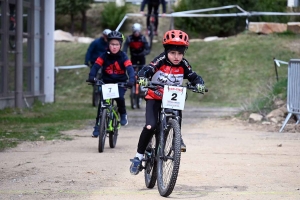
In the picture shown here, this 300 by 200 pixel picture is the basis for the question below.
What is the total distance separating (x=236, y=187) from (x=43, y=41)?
13450 millimetres

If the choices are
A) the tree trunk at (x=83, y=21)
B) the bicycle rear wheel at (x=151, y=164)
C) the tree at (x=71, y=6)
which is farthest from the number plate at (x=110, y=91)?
the tree trunk at (x=83, y=21)

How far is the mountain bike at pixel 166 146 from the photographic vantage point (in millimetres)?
7780

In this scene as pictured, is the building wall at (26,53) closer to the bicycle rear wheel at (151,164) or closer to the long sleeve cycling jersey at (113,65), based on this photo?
the long sleeve cycling jersey at (113,65)

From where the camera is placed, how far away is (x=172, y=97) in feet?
26.5

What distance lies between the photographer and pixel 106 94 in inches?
474

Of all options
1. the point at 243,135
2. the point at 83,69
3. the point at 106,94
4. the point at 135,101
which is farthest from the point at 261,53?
the point at 106,94

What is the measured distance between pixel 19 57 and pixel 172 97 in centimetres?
1091

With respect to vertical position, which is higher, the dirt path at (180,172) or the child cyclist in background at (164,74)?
the child cyclist in background at (164,74)

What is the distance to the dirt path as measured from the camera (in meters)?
8.07

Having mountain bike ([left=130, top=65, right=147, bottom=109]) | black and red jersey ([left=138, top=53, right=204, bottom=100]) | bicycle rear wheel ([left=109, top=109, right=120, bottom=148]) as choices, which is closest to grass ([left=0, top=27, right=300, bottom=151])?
mountain bike ([left=130, top=65, right=147, bottom=109])

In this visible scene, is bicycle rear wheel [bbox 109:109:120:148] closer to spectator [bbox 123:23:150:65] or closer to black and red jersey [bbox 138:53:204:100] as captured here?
black and red jersey [bbox 138:53:204:100]

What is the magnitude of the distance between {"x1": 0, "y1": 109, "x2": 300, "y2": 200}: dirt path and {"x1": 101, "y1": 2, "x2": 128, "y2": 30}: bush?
18424 mm

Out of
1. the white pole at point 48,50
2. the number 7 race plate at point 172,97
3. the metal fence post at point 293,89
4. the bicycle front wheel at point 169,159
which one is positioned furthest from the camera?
the white pole at point 48,50

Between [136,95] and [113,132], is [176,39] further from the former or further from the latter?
[136,95]
